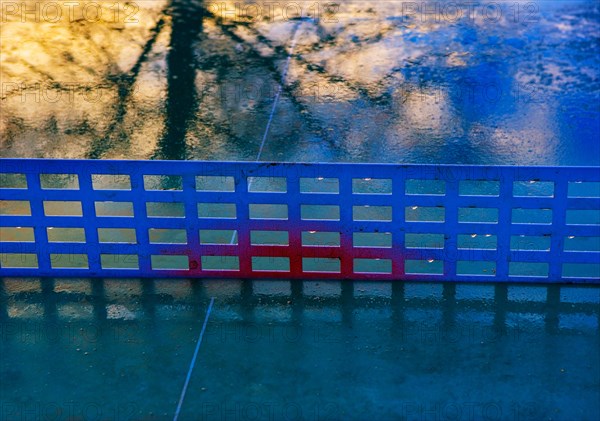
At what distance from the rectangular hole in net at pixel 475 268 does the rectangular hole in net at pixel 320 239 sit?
1072 millimetres

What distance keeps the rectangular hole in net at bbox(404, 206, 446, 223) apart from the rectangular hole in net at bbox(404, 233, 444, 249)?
280mm

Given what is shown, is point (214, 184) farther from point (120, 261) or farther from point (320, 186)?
point (120, 261)

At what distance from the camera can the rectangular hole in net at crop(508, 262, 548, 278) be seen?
720 cm

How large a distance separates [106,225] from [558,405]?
12.3 feet

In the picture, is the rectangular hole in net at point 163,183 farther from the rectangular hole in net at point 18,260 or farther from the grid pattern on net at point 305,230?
the rectangular hole in net at point 18,260

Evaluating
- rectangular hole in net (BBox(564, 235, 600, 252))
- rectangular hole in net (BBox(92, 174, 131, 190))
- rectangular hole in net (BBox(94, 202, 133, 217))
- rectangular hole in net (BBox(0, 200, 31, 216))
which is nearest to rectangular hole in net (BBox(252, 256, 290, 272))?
rectangular hole in net (BBox(94, 202, 133, 217))

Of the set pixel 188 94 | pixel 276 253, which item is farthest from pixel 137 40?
pixel 276 253

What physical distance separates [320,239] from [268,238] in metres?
0.46

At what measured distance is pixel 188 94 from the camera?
11227 millimetres

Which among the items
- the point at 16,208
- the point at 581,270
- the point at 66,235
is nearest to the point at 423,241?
the point at 581,270

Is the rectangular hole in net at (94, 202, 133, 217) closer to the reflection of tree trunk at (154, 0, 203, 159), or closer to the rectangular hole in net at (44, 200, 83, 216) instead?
the rectangular hole in net at (44, 200, 83, 216)

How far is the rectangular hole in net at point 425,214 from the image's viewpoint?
26.4ft

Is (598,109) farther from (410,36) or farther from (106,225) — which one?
(106,225)

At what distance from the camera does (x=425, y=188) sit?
28.3ft
